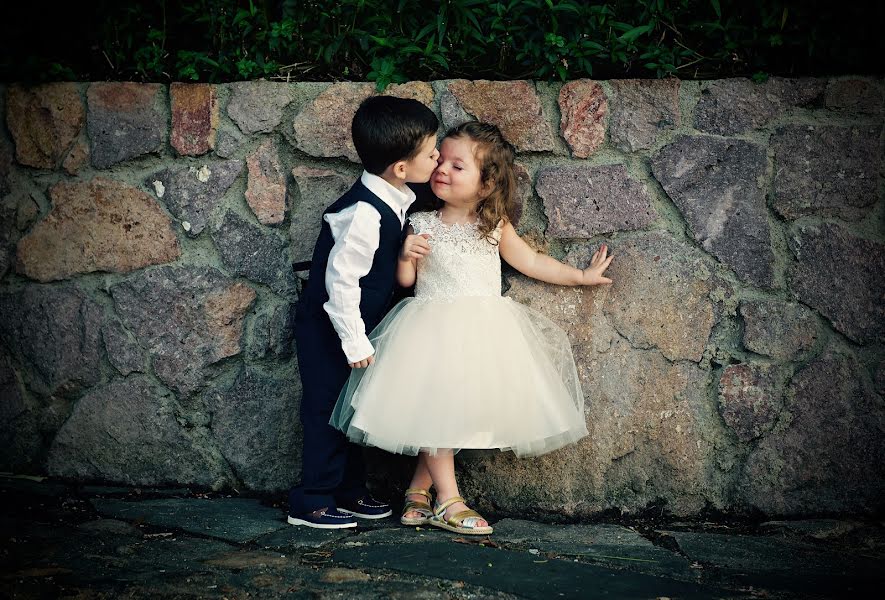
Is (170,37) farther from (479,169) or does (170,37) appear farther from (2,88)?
(479,169)

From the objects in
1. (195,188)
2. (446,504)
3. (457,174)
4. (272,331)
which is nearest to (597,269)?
(457,174)

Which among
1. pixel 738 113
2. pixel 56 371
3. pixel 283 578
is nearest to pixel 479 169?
pixel 738 113

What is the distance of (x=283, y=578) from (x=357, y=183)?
1.23 m

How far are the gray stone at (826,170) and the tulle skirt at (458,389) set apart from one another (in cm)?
97

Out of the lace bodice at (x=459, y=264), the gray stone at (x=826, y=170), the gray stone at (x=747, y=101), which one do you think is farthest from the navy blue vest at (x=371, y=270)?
the gray stone at (x=826, y=170)

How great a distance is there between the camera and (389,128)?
103 inches

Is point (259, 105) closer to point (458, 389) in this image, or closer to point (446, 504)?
point (458, 389)

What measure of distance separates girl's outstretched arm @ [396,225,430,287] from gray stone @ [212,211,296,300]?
40 cm

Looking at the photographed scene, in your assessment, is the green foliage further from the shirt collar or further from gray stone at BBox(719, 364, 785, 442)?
gray stone at BBox(719, 364, 785, 442)

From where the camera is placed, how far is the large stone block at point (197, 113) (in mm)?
2867

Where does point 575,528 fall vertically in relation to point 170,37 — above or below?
below

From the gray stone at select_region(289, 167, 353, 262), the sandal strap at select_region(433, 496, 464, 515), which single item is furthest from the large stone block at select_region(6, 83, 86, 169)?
the sandal strap at select_region(433, 496, 464, 515)

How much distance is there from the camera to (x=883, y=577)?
231 centimetres

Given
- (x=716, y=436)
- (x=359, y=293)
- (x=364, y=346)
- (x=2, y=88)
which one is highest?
(x=2, y=88)
